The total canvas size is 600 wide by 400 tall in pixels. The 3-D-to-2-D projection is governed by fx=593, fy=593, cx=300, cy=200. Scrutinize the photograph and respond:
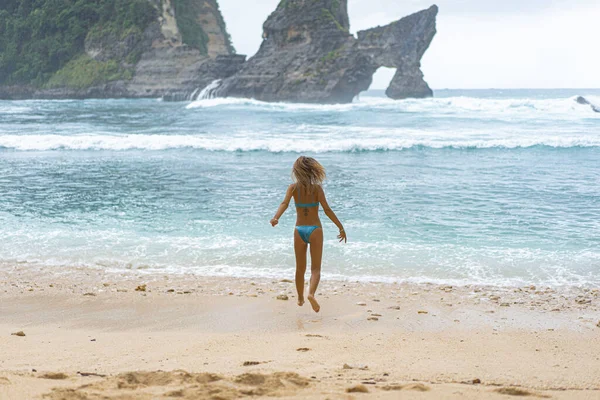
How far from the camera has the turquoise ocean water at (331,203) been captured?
295 inches

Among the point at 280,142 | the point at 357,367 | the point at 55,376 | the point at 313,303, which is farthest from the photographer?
the point at 280,142

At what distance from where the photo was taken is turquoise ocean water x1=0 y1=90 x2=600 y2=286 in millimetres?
7492

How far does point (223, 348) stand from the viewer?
4.29 meters

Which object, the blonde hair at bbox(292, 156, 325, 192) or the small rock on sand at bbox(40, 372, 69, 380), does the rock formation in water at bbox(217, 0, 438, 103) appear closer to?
the blonde hair at bbox(292, 156, 325, 192)

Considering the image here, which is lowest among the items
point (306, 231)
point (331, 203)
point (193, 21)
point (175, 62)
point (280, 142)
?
point (331, 203)

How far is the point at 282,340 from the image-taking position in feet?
14.9

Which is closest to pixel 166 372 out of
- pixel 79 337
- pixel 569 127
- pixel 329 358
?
pixel 329 358

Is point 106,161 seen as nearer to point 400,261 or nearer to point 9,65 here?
point 400,261

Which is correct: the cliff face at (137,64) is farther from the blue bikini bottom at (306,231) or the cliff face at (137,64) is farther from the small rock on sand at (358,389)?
the small rock on sand at (358,389)

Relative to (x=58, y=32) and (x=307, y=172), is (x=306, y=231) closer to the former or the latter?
(x=307, y=172)

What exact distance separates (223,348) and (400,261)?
3.70m

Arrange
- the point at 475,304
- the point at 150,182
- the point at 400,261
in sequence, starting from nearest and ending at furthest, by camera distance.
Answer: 1. the point at 475,304
2. the point at 400,261
3. the point at 150,182

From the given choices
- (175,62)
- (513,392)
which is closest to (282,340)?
(513,392)

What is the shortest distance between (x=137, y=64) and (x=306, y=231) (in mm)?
72103
